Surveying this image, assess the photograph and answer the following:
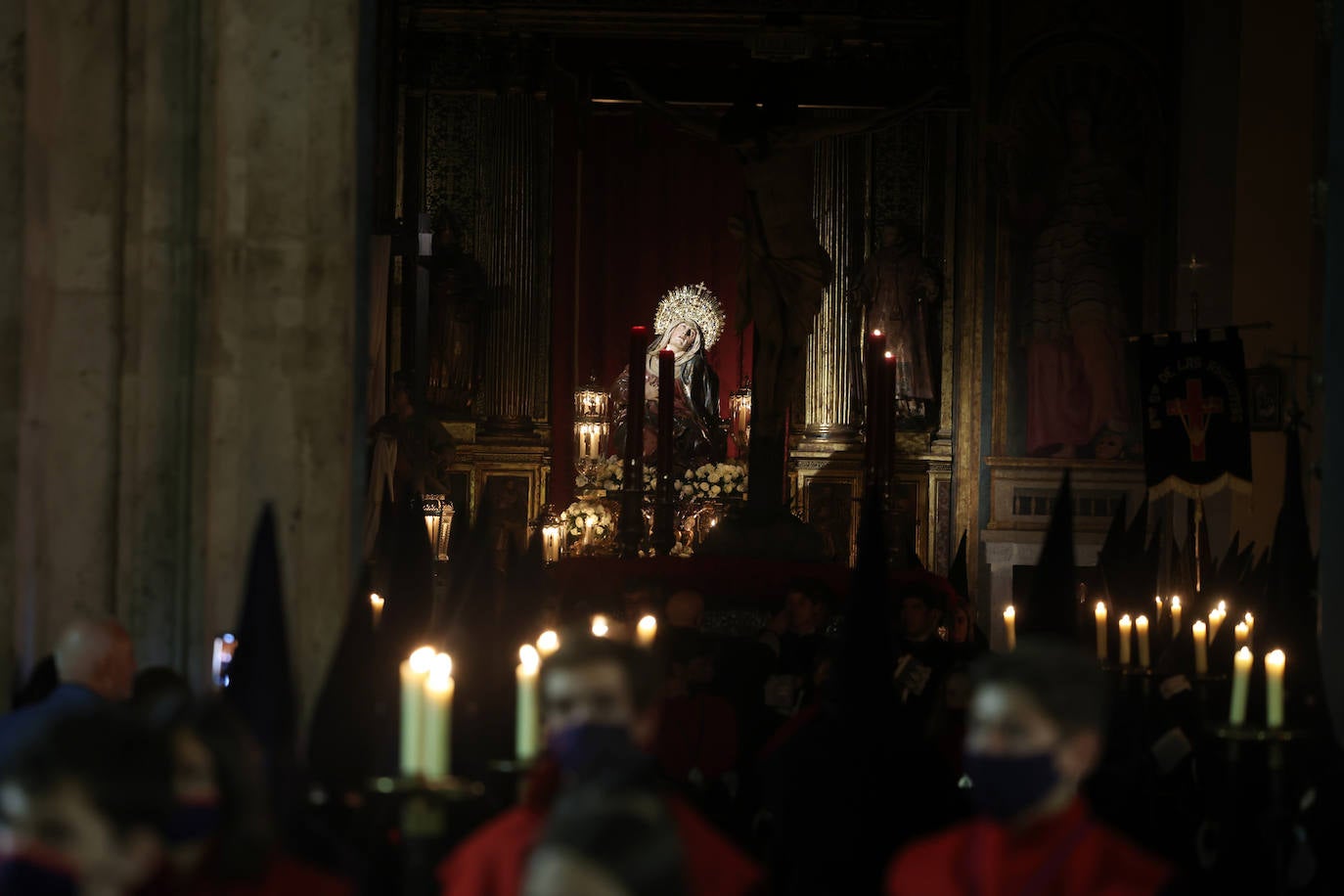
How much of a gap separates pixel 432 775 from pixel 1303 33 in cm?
1197

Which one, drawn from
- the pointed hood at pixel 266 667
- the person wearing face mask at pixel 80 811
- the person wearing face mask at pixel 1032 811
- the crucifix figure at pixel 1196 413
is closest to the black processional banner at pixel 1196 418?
the crucifix figure at pixel 1196 413

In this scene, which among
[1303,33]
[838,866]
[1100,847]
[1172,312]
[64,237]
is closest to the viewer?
[1100,847]

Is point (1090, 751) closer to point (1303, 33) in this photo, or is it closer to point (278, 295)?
point (278, 295)

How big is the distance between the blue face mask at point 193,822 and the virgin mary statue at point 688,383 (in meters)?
12.6

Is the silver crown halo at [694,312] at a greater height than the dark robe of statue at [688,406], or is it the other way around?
the silver crown halo at [694,312]

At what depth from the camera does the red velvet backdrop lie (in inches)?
659

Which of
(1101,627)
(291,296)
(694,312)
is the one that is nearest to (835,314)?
(694,312)

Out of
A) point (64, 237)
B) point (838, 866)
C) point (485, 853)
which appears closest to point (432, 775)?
point (485, 853)

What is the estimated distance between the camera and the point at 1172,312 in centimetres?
1541

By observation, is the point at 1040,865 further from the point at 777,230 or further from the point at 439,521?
the point at 439,521

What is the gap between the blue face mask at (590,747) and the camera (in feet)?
10.5

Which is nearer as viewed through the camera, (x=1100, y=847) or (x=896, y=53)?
(x=1100, y=847)

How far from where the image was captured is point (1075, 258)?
15.5m

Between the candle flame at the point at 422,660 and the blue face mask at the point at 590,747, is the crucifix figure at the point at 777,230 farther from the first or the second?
the blue face mask at the point at 590,747
